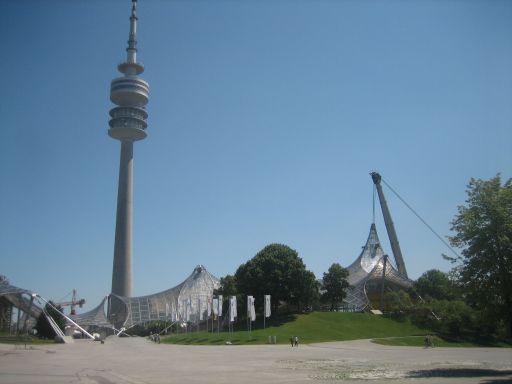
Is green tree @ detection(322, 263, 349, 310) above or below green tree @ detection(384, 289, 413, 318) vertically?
above

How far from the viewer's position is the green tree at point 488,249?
2088cm

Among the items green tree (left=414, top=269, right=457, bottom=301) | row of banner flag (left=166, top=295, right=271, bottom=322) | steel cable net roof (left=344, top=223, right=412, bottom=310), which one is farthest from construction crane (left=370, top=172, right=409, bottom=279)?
row of banner flag (left=166, top=295, right=271, bottom=322)

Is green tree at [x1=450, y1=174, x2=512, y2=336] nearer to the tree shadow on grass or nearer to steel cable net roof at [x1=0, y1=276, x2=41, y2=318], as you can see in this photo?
the tree shadow on grass

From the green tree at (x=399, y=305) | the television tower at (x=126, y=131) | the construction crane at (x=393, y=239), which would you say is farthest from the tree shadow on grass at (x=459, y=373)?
the television tower at (x=126, y=131)

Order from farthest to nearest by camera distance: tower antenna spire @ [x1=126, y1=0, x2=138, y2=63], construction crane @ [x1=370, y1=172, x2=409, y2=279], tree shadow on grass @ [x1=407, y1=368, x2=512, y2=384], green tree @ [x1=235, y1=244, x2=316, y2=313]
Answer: tower antenna spire @ [x1=126, y1=0, x2=138, y2=63]
construction crane @ [x1=370, y1=172, x2=409, y2=279]
green tree @ [x1=235, y1=244, x2=316, y2=313]
tree shadow on grass @ [x1=407, y1=368, x2=512, y2=384]

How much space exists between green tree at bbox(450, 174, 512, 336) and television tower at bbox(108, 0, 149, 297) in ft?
295

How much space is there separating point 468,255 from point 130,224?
9149 cm

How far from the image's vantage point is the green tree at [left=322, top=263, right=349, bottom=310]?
241ft

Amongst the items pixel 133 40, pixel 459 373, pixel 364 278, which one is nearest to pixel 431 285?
pixel 364 278

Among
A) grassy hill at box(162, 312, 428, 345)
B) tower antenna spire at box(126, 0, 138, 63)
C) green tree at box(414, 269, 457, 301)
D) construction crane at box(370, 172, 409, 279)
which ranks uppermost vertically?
tower antenna spire at box(126, 0, 138, 63)

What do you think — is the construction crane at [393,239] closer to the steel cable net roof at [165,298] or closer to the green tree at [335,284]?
the green tree at [335,284]

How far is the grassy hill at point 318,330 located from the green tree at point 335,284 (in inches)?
389

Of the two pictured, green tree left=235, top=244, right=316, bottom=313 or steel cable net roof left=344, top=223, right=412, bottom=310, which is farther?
steel cable net roof left=344, top=223, right=412, bottom=310

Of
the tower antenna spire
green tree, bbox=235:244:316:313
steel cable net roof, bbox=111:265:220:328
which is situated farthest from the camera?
the tower antenna spire
